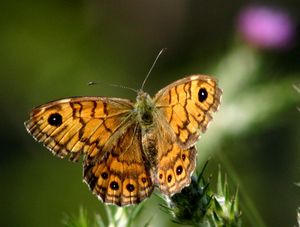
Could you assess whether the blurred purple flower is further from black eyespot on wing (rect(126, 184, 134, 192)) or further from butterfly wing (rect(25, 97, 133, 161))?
black eyespot on wing (rect(126, 184, 134, 192))

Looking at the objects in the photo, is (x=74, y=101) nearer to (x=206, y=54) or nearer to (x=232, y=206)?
(x=232, y=206)

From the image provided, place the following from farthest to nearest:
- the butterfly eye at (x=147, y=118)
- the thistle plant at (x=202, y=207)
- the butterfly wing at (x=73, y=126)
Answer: the butterfly eye at (x=147, y=118), the butterfly wing at (x=73, y=126), the thistle plant at (x=202, y=207)

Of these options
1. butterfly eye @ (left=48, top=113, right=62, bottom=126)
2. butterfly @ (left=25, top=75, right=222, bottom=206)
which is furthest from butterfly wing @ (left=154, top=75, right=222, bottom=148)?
butterfly eye @ (left=48, top=113, right=62, bottom=126)

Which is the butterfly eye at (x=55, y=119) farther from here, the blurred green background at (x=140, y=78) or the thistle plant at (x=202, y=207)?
the blurred green background at (x=140, y=78)

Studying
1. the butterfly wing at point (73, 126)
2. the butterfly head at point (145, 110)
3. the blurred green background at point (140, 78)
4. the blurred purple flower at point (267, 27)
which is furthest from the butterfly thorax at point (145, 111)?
the blurred purple flower at point (267, 27)

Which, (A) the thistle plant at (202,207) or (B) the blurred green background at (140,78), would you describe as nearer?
(A) the thistle plant at (202,207)

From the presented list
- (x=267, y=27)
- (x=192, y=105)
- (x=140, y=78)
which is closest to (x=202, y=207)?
(x=192, y=105)

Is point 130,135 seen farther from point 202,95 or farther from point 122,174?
point 202,95
